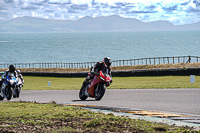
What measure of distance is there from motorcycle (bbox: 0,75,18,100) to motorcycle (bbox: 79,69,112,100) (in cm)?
395

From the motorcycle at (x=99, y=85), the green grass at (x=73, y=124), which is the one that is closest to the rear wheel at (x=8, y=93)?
the motorcycle at (x=99, y=85)

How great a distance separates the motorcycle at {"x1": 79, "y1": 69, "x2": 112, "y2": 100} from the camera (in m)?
14.0

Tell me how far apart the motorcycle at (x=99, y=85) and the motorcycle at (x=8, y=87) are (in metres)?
3.95

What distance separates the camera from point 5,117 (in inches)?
357

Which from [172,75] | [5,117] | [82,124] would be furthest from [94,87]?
[172,75]

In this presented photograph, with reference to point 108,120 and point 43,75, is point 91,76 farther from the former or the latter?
point 43,75

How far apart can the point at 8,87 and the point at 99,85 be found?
16.9 ft

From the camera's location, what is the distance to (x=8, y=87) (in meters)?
17.5

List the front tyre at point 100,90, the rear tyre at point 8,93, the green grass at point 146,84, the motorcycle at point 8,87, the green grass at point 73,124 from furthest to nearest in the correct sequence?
the green grass at point 146,84 → the rear tyre at point 8,93 → the motorcycle at point 8,87 → the front tyre at point 100,90 → the green grass at point 73,124

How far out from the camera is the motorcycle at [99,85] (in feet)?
45.9

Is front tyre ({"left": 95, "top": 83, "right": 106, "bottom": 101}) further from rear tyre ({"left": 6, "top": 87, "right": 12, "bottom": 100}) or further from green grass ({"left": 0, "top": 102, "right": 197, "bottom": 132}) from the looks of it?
green grass ({"left": 0, "top": 102, "right": 197, "bottom": 132})

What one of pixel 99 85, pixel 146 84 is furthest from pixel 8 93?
pixel 146 84

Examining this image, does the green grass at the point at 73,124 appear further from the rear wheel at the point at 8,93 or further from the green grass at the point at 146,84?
the green grass at the point at 146,84

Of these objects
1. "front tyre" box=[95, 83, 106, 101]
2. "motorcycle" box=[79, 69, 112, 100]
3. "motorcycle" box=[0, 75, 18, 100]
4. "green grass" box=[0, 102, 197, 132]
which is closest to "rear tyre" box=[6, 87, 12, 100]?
"motorcycle" box=[0, 75, 18, 100]
